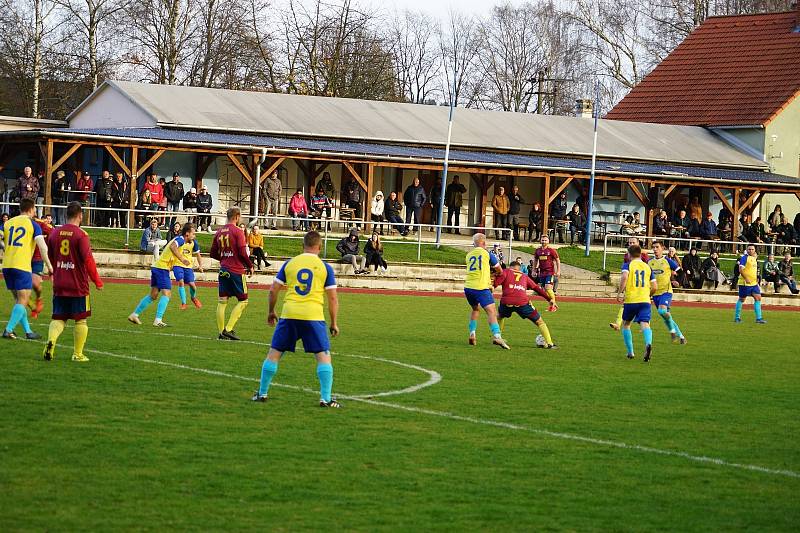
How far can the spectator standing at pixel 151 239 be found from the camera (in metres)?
31.7

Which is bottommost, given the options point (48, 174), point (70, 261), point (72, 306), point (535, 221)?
point (72, 306)

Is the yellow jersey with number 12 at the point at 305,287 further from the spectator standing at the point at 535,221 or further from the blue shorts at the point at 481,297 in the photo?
the spectator standing at the point at 535,221

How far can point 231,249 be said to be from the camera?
1758 cm

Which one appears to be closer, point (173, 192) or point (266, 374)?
point (266, 374)

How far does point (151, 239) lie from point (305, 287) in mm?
21550

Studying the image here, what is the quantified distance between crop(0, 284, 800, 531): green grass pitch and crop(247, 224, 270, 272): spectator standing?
14.3 meters

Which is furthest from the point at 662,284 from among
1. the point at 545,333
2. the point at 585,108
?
the point at 585,108

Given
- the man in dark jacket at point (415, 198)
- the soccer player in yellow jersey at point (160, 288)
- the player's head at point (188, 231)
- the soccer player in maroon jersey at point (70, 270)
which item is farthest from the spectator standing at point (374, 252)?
the soccer player in maroon jersey at point (70, 270)

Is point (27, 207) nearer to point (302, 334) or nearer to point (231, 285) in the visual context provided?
point (231, 285)

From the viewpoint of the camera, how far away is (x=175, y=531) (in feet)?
24.2

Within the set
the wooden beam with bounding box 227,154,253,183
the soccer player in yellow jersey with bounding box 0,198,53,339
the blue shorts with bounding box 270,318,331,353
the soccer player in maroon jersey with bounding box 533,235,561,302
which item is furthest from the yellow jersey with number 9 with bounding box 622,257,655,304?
the wooden beam with bounding box 227,154,253,183

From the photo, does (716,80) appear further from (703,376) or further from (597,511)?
(597,511)

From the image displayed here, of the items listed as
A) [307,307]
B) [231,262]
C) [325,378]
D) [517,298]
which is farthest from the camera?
[517,298]

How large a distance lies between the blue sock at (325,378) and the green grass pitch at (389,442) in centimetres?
22
